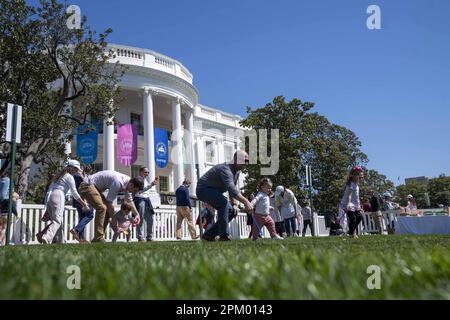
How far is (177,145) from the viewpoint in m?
31.9

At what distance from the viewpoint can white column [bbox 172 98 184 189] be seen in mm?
30750

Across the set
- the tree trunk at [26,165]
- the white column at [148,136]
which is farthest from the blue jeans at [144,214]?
the white column at [148,136]

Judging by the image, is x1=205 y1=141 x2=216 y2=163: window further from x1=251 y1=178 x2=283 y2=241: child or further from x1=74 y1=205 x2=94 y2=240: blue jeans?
x1=251 y1=178 x2=283 y2=241: child

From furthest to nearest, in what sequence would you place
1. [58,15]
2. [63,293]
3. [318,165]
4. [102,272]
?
[318,165], [58,15], [102,272], [63,293]

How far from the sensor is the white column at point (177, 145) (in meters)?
30.8

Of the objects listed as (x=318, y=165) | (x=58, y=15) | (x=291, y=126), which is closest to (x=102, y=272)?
(x=58, y=15)

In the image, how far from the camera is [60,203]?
8.59 m

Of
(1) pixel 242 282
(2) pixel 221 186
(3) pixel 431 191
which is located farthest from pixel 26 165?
(3) pixel 431 191

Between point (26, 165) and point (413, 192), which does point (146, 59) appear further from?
point (413, 192)

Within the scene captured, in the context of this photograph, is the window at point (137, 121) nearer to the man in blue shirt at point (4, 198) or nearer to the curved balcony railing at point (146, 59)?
the curved balcony railing at point (146, 59)

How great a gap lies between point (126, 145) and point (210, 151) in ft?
51.5
